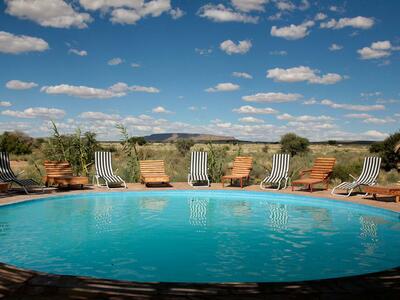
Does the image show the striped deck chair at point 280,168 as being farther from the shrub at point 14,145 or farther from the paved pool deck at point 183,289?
the shrub at point 14,145

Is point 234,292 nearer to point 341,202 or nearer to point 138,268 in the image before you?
point 138,268

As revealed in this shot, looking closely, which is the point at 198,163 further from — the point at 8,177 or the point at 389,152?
the point at 389,152

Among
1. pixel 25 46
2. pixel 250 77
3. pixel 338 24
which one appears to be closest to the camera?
pixel 338 24

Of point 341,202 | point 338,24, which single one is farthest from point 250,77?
point 341,202

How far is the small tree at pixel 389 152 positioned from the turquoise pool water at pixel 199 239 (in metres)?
12.5

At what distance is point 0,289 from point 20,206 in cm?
667

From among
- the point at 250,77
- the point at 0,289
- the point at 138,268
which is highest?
the point at 250,77

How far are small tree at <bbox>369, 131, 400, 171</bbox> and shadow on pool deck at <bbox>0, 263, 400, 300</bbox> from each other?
17.6 meters

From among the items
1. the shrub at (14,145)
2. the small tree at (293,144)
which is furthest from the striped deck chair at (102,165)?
the small tree at (293,144)

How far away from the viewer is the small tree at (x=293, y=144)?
3394 cm

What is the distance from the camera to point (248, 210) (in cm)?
959

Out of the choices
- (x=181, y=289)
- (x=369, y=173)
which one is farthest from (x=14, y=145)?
(x=181, y=289)

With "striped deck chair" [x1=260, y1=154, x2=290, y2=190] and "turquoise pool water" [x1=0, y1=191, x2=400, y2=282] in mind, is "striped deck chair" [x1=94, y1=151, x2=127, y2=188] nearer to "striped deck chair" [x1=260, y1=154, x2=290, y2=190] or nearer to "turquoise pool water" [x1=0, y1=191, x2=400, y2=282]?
"turquoise pool water" [x1=0, y1=191, x2=400, y2=282]

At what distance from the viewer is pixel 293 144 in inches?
1355
